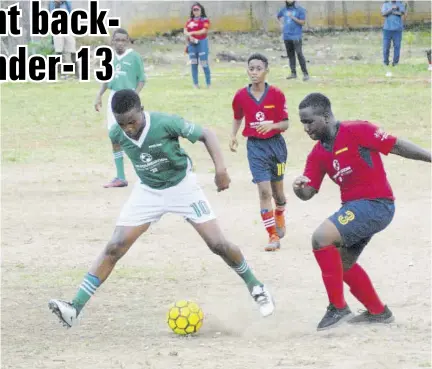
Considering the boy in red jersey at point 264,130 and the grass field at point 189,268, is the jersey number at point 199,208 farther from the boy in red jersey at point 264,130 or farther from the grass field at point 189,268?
the boy in red jersey at point 264,130

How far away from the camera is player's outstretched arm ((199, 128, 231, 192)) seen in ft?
26.2

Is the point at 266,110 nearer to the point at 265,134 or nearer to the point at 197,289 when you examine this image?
the point at 265,134

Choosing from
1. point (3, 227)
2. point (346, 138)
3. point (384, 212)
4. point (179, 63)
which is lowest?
point (179, 63)

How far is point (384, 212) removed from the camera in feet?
25.8

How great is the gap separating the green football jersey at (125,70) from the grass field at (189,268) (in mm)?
1440

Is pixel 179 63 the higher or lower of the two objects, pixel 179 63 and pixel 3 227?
the lower

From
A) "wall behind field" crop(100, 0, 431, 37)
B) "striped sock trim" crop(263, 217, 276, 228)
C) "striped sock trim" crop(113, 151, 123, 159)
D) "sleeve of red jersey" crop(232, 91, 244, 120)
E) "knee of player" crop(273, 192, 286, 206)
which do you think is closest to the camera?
"striped sock trim" crop(263, 217, 276, 228)

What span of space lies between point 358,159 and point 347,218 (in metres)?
0.44

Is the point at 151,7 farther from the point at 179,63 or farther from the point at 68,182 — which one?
the point at 68,182

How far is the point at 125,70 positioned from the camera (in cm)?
1459

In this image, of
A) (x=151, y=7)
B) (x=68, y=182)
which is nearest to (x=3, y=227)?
(x=68, y=182)

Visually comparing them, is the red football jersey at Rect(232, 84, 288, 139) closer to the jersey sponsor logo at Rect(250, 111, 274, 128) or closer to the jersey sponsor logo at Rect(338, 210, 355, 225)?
the jersey sponsor logo at Rect(250, 111, 274, 128)

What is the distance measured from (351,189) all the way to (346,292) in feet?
5.70

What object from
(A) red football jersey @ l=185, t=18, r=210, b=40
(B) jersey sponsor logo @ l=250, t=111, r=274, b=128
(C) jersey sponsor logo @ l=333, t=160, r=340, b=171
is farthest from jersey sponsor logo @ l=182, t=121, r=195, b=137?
(A) red football jersey @ l=185, t=18, r=210, b=40
